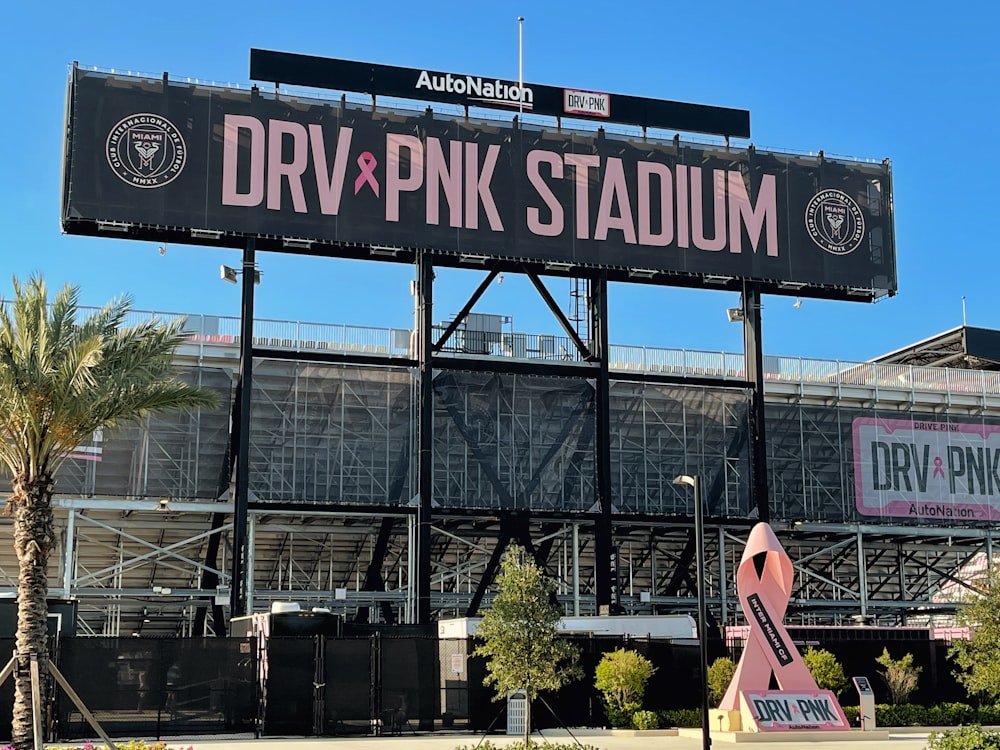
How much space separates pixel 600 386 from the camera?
163 ft

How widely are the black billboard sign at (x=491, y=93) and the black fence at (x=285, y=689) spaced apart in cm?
2256

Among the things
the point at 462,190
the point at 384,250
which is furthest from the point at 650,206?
the point at 384,250

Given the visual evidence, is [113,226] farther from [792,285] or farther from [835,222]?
[835,222]

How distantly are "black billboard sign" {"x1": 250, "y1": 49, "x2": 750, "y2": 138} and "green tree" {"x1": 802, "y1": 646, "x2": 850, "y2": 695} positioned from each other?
22507mm

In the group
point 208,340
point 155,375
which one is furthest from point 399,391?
point 155,375

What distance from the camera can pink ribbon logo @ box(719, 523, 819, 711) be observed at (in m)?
34.5

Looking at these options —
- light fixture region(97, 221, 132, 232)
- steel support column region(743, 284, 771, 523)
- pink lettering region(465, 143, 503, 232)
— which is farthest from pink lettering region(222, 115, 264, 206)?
steel support column region(743, 284, 771, 523)

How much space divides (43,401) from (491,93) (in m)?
29.8

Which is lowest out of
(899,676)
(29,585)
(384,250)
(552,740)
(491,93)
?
(552,740)

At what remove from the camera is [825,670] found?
37781 millimetres

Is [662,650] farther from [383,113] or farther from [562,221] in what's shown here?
[383,113]

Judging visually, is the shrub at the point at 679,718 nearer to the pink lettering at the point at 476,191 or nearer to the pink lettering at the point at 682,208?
the pink lettering at the point at 476,191

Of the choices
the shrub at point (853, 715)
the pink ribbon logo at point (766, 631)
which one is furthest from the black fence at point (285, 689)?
the shrub at point (853, 715)

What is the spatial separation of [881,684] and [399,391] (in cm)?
2013
